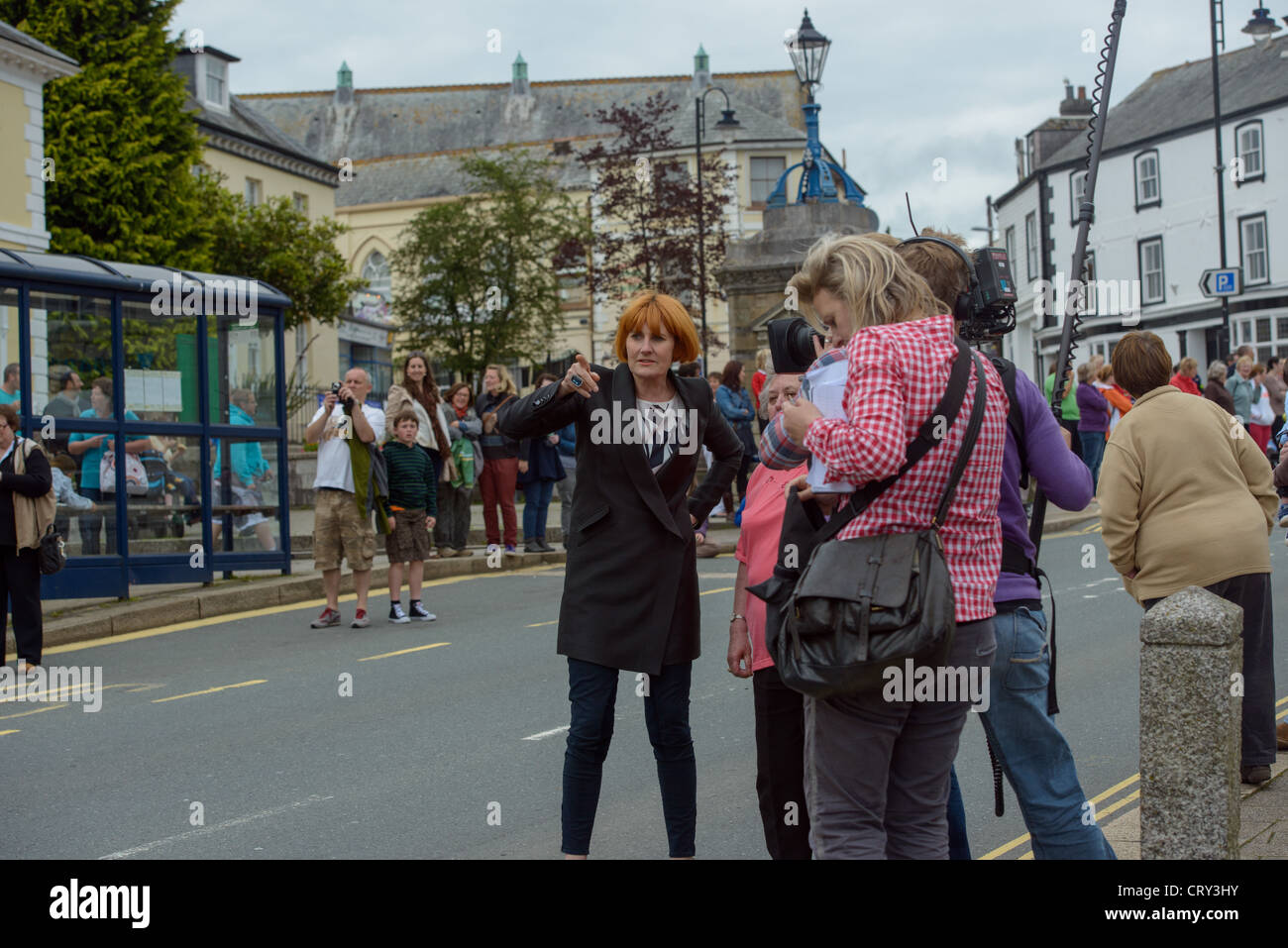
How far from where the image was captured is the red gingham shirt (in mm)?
3377

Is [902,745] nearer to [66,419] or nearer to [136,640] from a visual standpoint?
[136,640]

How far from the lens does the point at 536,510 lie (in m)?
16.8

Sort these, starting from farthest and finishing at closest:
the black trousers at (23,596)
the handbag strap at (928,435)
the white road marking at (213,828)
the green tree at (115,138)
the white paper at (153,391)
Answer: the green tree at (115,138), the white paper at (153,391), the black trousers at (23,596), the white road marking at (213,828), the handbag strap at (928,435)

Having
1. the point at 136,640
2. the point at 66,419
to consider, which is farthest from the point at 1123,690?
the point at 66,419

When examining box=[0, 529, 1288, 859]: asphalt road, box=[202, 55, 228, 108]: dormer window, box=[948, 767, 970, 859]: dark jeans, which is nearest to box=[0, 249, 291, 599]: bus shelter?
box=[0, 529, 1288, 859]: asphalt road

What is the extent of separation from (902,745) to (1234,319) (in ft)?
142

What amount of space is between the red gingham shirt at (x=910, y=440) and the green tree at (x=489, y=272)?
4800 cm

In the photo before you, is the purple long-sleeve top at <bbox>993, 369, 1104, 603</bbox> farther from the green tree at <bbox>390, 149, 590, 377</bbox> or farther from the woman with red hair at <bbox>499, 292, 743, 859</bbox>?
the green tree at <bbox>390, 149, 590, 377</bbox>

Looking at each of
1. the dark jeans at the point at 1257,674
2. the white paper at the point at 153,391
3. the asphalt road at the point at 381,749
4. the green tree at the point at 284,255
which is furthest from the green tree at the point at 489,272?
the dark jeans at the point at 1257,674

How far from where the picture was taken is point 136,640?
1115 centimetres

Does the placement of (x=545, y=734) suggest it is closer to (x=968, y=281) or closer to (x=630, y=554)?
(x=630, y=554)

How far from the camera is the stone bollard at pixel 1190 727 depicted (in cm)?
389

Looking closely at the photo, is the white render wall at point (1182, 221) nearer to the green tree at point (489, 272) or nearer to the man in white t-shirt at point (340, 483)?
the green tree at point (489, 272)

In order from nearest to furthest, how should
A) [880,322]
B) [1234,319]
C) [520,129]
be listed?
[880,322] < [1234,319] < [520,129]
